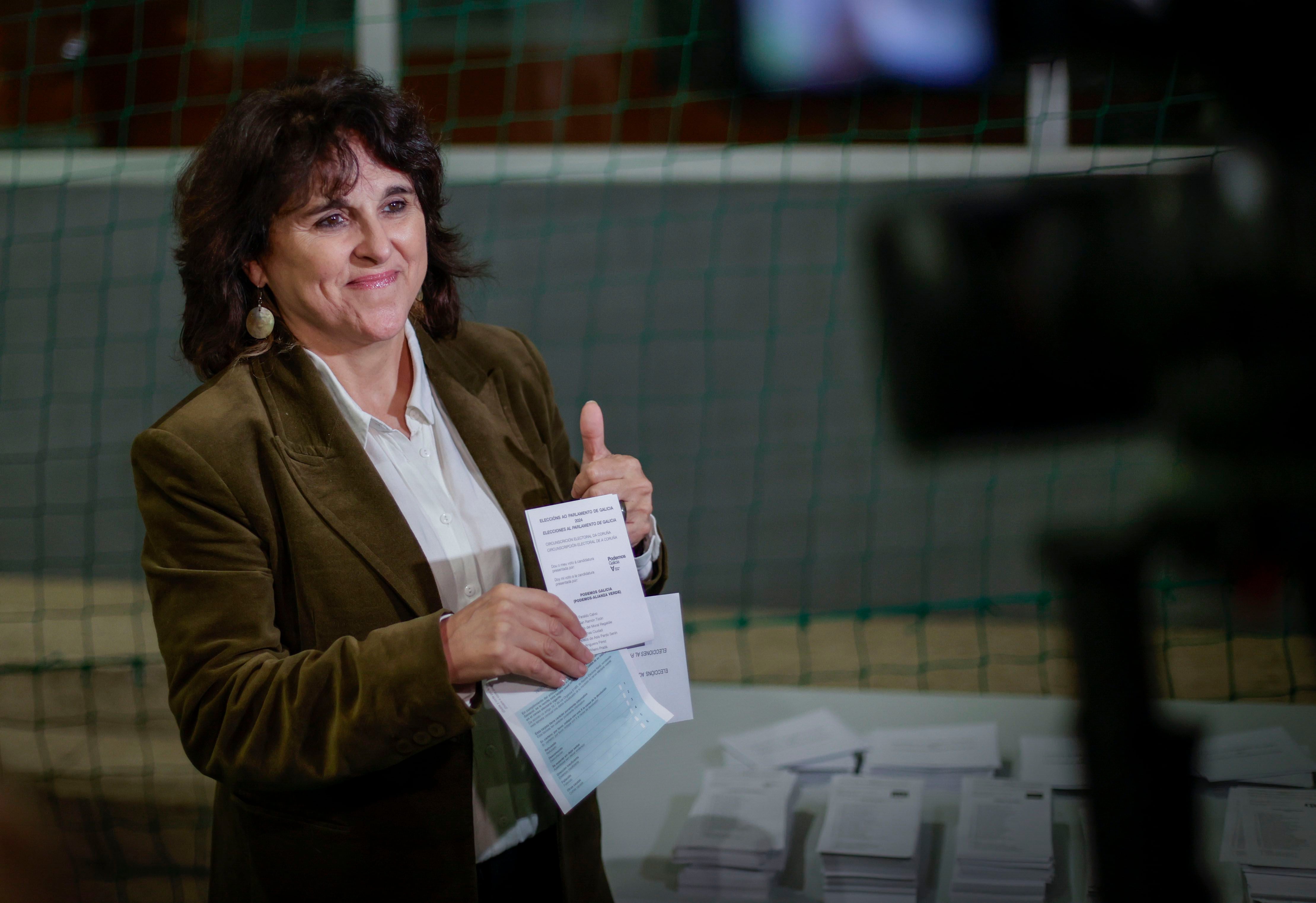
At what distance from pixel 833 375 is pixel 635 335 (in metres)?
Result: 0.69

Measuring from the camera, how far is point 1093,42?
2922mm

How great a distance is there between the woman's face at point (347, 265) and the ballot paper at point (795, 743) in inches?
47.8

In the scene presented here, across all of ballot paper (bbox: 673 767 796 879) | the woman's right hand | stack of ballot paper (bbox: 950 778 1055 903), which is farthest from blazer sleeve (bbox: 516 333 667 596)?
stack of ballot paper (bbox: 950 778 1055 903)

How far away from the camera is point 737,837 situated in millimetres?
1745

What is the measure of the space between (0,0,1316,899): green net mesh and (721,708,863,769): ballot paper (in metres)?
0.99

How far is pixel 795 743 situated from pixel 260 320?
1.37 m

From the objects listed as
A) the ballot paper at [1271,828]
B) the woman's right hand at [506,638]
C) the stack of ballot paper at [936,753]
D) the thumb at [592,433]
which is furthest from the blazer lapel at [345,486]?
the ballot paper at [1271,828]

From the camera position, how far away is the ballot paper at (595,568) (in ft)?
3.87

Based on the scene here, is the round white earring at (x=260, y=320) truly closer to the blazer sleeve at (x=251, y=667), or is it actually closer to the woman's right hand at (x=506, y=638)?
the blazer sleeve at (x=251, y=667)

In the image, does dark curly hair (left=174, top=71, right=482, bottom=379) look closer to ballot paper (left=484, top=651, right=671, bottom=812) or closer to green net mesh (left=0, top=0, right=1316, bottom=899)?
ballot paper (left=484, top=651, right=671, bottom=812)

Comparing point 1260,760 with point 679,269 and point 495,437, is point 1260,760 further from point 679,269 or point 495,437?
point 679,269

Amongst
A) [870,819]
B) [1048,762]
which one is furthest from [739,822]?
[1048,762]

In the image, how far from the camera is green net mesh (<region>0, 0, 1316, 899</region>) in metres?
3.33

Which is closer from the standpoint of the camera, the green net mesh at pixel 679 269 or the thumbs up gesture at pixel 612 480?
the thumbs up gesture at pixel 612 480
